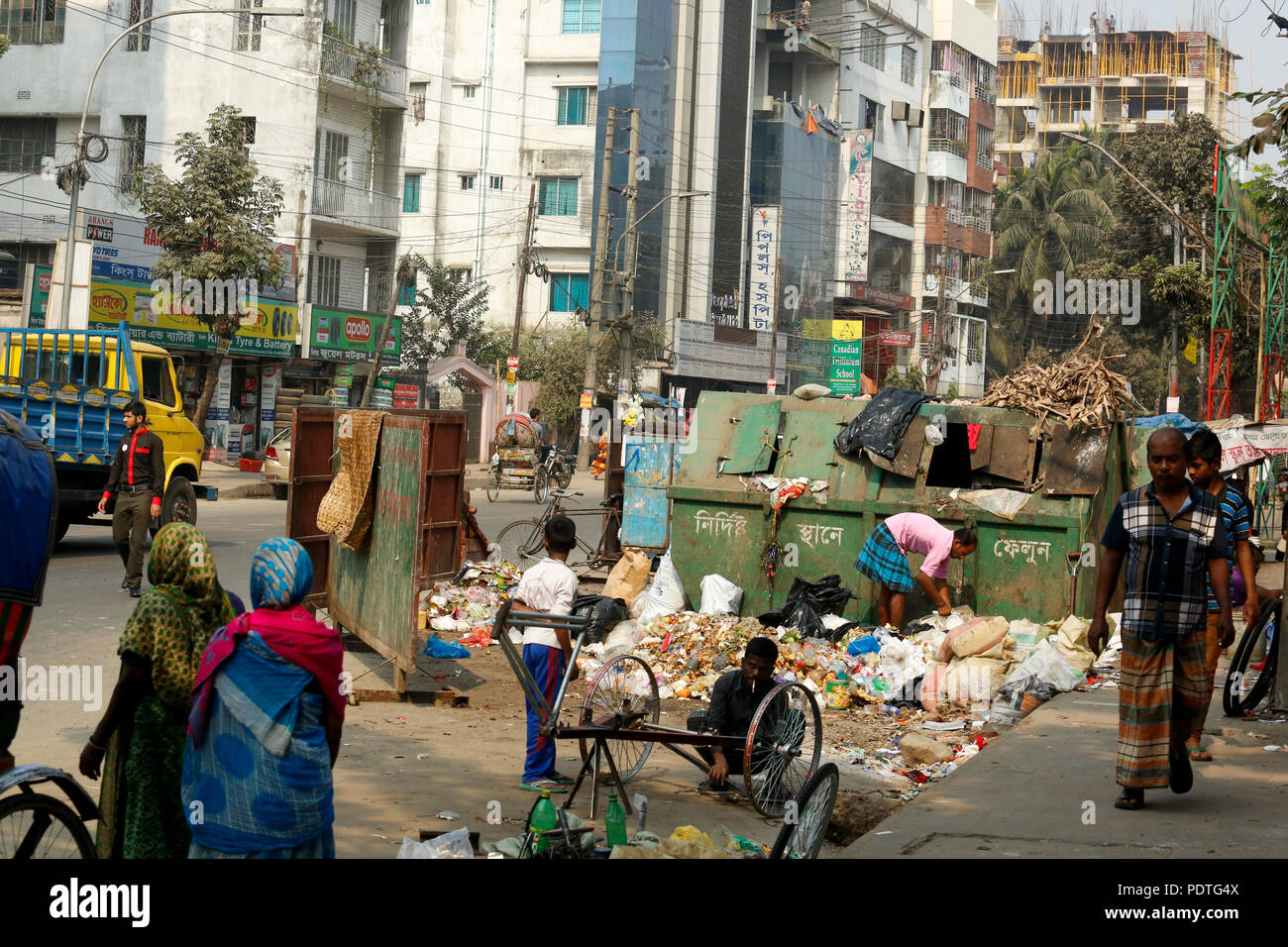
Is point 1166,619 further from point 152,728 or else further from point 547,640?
point 152,728

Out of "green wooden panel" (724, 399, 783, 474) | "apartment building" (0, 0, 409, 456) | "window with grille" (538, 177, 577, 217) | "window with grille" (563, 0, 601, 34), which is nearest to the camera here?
"green wooden panel" (724, 399, 783, 474)

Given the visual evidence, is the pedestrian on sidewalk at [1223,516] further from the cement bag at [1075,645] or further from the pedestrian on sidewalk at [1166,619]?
the cement bag at [1075,645]

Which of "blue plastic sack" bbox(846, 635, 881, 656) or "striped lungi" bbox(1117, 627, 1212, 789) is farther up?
"striped lungi" bbox(1117, 627, 1212, 789)

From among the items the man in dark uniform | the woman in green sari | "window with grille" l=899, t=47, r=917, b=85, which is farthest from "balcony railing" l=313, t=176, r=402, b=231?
"window with grille" l=899, t=47, r=917, b=85

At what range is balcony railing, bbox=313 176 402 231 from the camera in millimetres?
35594

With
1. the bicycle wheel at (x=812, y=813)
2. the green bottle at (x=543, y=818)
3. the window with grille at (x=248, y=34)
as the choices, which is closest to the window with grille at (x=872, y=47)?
the window with grille at (x=248, y=34)

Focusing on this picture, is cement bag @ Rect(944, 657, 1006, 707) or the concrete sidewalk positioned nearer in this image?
the concrete sidewalk

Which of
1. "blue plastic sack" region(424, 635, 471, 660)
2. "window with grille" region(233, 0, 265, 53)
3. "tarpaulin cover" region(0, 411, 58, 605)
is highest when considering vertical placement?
"window with grille" region(233, 0, 265, 53)

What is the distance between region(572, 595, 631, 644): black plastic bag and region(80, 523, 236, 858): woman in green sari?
695 centimetres

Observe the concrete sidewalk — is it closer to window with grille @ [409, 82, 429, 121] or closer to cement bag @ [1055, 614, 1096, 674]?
cement bag @ [1055, 614, 1096, 674]

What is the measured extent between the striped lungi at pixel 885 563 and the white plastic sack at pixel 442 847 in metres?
6.66

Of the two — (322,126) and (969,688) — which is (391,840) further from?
(322,126)

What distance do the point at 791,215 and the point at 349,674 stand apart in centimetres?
4999

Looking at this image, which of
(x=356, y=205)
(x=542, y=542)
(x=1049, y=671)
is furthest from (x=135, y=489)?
(x=356, y=205)
